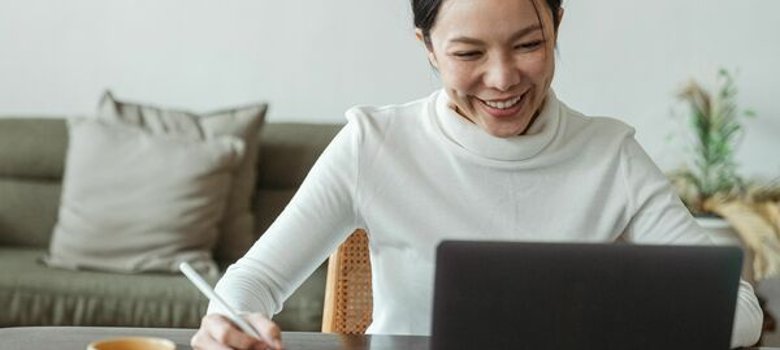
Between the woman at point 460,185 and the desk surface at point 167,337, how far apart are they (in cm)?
15

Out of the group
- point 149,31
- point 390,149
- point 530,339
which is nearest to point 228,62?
point 149,31

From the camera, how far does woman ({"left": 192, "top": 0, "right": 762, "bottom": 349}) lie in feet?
5.05

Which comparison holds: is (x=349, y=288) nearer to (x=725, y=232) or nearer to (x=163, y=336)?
(x=163, y=336)

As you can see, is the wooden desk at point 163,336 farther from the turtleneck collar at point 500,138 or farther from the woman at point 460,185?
the turtleneck collar at point 500,138

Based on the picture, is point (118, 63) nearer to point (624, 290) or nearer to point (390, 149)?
point (390, 149)

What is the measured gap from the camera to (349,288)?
1.67 meters

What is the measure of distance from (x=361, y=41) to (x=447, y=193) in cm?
215

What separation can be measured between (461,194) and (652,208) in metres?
0.24

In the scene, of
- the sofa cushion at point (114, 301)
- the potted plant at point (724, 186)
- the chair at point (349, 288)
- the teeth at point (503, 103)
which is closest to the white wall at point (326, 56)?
the potted plant at point (724, 186)

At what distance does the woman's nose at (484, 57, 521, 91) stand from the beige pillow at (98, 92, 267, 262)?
200cm

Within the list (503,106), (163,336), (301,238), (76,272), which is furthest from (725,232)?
(163,336)

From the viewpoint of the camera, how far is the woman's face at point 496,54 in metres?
1.47

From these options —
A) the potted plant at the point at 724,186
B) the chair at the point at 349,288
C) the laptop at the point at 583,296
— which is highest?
the laptop at the point at 583,296

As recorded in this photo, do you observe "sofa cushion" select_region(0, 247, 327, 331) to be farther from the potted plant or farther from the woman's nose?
the woman's nose
